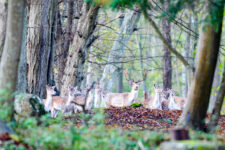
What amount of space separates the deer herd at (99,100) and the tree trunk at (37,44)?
48 cm

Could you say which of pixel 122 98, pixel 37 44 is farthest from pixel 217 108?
pixel 122 98

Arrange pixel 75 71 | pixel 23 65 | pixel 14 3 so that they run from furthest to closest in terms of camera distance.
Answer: pixel 75 71
pixel 23 65
pixel 14 3

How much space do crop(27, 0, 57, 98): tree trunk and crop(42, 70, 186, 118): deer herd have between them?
48 cm

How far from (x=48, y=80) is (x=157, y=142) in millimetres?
8667

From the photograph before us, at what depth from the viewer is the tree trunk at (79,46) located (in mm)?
14083

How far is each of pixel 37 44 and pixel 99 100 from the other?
12.4 feet

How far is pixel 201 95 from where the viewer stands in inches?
341

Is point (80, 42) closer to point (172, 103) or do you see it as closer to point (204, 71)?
point (172, 103)

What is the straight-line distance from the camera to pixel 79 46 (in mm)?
14562

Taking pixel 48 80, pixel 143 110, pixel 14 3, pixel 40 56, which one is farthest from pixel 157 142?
pixel 48 80

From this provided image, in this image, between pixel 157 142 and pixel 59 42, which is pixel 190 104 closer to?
pixel 157 142

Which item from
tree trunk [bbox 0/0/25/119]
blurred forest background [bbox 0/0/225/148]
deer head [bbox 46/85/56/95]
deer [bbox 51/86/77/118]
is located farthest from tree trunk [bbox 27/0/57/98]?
tree trunk [bbox 0/0/25/119]

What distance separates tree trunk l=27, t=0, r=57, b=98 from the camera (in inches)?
533

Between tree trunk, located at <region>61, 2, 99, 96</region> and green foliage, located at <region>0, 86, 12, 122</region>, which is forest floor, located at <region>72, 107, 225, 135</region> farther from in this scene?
green foliage, located at <region>0, 86, 12, 122</region>
